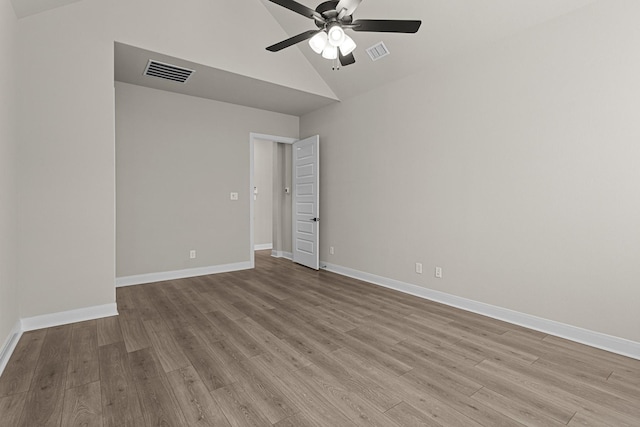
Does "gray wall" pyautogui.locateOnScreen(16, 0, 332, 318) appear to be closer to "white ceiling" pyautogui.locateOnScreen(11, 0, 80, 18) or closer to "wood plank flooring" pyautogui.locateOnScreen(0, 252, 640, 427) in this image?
"white ceiling" pyautogui.locateOnScreen(11, 0, 80, 18)

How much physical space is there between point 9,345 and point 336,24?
3635 millimetres

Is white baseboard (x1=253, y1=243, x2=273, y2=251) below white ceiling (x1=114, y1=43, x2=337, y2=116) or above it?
below

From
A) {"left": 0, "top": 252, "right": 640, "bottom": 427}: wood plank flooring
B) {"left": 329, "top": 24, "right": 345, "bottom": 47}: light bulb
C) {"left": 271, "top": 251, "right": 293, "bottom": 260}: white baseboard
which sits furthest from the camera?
{"left": 271, "top": 251, "right": 293, "bottom": 260}: white baseboard

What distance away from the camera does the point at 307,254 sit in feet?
18.5

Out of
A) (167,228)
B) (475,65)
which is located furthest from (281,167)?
(475,65)

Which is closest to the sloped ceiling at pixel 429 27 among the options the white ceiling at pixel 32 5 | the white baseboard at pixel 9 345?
the white ceiling at pixel 32 5

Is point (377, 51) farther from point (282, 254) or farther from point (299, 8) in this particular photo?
point (282, 254)

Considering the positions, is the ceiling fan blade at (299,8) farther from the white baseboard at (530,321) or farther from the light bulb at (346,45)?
the white baseboard at (530,321)

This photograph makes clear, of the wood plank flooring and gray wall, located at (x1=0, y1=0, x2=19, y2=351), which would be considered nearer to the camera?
the wood plank flooring

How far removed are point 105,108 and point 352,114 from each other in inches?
127

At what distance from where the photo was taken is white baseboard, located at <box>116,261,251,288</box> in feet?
14.5

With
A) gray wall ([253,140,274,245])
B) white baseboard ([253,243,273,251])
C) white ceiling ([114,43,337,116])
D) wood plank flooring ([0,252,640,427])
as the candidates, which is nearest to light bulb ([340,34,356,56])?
white ceiling ([114,43,337,116])

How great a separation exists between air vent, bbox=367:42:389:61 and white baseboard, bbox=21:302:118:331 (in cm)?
414

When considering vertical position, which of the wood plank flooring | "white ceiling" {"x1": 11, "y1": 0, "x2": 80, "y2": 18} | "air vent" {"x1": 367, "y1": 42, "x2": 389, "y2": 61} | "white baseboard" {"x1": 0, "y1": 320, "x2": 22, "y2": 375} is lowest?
the wood plank flooring
